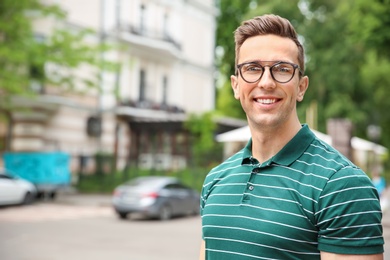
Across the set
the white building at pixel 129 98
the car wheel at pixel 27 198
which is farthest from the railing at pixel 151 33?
the car wheel at pixel 27 198

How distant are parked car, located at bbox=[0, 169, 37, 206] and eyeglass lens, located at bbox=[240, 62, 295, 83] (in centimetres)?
1988

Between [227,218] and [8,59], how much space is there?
66.0 ft

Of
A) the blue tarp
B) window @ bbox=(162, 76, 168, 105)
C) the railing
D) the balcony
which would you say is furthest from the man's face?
window @ bbox=(162, 76, 168, 105)

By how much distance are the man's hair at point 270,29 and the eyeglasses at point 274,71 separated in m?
0.06

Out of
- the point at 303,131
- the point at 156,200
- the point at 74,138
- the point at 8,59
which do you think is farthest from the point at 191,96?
the point at 303,131

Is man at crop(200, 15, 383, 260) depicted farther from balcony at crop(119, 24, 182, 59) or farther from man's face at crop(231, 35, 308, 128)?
balcony at crop(119, 24, 182, 59)

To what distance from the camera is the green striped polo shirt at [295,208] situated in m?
1.78

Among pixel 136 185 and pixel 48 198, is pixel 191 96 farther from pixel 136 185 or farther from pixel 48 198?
pixel 136 185

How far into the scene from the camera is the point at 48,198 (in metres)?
24.1

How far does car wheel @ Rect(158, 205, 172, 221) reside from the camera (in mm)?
17656

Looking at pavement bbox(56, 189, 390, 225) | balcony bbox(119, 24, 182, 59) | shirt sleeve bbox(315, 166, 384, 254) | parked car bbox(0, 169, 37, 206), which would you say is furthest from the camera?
balcony bbox(119, 24, 182, 59)

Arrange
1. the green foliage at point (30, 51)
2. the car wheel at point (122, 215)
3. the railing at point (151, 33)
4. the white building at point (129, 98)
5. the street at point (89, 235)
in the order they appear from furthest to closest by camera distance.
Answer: the railing at point (151, 33) → the white building at point (129, 98) → the green foliage at point (30, 51) → the car wheel at point (122, 215) → the street at point (89, 235)

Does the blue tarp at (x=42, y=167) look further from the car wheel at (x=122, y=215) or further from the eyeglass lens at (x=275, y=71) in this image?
the eyeglass lens at (x=275, y=71)

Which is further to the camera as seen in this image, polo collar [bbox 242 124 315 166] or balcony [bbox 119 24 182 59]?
balcony [bbox 119 24 182 59]
